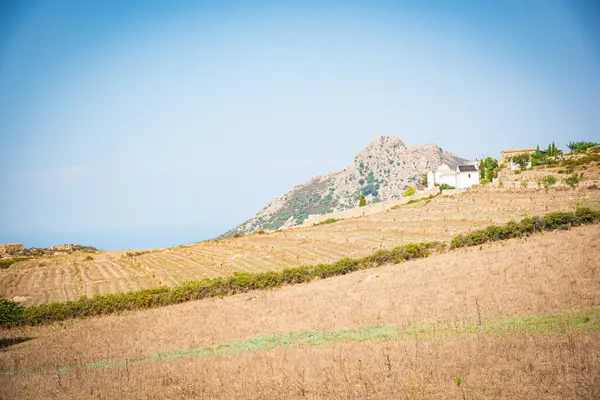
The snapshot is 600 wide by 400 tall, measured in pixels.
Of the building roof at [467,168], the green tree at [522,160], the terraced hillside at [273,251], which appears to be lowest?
the terraced hillside at [273,251]

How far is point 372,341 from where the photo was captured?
12344 mm

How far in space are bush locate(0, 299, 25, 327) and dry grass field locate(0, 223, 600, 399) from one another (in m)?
0.83

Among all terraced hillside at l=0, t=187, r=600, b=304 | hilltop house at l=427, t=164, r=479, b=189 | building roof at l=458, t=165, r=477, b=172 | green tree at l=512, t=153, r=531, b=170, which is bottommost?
terraced hillside at l=0, t=187, r=600, b=304

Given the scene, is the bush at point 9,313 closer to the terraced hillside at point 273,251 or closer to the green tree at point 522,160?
the terraced hillside at point 273,251

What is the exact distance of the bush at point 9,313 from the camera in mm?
26081

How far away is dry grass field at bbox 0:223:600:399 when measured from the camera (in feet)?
27.3

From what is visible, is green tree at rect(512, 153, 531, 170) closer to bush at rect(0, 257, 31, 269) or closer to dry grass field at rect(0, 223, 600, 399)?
dry grass field at rect(0, 223, 600, 399)

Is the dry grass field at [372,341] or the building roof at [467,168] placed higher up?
the building roof at [467,168]

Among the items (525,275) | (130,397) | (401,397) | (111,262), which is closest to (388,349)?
(401,397)

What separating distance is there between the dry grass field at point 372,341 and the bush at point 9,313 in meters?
0.83

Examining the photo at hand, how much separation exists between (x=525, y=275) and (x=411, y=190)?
294 feet

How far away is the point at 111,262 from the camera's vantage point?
198 feet

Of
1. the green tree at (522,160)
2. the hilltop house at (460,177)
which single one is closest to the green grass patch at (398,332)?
the hilltop house at (460,177)

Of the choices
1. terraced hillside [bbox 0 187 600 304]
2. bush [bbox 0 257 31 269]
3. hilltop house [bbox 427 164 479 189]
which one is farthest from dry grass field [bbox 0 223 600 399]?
hilltop house [bbox 427 164 479 189]
